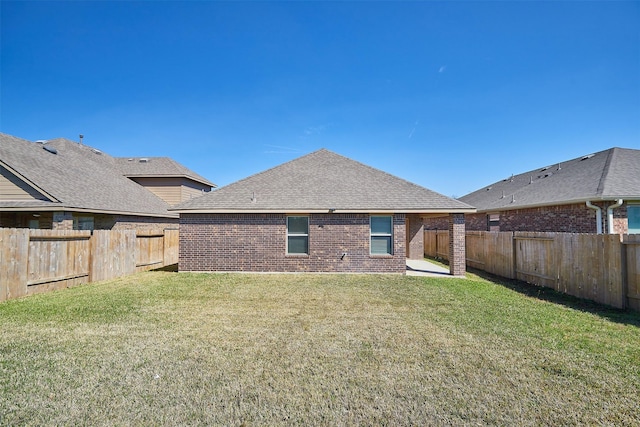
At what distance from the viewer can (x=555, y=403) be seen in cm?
337

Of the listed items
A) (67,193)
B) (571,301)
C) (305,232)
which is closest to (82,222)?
(67,193)

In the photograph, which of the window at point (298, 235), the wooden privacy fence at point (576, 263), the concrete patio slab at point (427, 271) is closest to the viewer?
the wooden privacy fence at point (576, 263)

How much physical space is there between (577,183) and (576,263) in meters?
7.51

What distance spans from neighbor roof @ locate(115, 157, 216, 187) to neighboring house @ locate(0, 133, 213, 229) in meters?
1.05

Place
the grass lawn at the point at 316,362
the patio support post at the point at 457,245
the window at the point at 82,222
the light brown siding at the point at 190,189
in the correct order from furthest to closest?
the light brown siding at the point at 190,189 → the window at the point at 82,222 → the patio support post at the point at 457,245 → the grass lawn at the point at 316,362

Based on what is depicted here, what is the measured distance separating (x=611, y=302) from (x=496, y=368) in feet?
18.2

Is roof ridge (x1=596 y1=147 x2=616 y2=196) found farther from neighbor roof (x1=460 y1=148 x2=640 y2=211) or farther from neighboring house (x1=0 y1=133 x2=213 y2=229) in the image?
neighboring house (x1=0 y1=133 x2=213 y2=229)

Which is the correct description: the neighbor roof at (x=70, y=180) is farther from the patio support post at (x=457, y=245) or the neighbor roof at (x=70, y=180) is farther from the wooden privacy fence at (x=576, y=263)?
the wooden privacy fence at (x=576, y=263)

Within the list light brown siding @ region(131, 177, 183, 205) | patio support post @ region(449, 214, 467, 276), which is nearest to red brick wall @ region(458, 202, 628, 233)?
patio support post @ region(449, 214, 467, 276)

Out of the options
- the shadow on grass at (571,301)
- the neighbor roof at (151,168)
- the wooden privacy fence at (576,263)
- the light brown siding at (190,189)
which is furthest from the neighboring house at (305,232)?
the neighbor roof at (151,168)

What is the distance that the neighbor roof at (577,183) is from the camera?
12016 millimetres

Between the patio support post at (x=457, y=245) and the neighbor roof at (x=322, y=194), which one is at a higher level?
the neighbor roof at (x=322, y=194)

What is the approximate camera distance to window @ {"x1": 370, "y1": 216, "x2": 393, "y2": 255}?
40.6 feet

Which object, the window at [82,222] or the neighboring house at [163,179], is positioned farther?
the neighboring house at [163,179]
